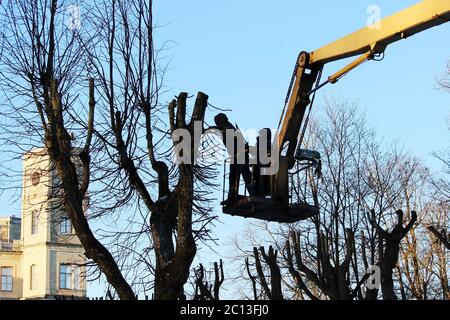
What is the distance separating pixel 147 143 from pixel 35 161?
9.67ft

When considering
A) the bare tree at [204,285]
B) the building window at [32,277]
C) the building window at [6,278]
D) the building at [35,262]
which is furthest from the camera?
the building window at [6,278]

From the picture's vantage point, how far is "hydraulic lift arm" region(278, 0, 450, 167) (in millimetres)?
16859

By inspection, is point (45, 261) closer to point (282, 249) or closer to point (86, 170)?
point (282, 249)

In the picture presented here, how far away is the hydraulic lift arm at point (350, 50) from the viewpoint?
1686 centimetres

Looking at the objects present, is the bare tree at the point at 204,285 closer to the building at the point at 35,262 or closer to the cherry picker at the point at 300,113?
the cherry picker at the point at 300,113

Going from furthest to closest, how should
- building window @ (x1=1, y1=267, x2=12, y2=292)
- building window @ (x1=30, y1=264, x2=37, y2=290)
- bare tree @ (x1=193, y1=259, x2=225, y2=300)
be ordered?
building window @ (x1=1, y1=267, x2=12, y2=292) → building window @ (x1=30, y1=264, x2=37, y2=290) → bare tree @ (x1=193, y1=259, x2=225, y2=300)

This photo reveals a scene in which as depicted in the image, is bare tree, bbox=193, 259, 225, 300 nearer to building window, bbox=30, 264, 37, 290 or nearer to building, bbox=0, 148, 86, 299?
building, bbox=0, 148, 86, 299

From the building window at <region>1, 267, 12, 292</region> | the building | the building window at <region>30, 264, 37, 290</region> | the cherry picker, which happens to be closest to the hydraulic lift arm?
the cherry picker

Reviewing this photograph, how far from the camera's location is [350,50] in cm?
1931

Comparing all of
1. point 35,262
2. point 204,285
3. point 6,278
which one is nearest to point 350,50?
point 204,285

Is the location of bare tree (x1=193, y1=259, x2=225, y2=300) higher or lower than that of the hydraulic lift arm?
lower

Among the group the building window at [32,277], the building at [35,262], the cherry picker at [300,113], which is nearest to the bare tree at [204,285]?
the cherry picker at [300,113]
